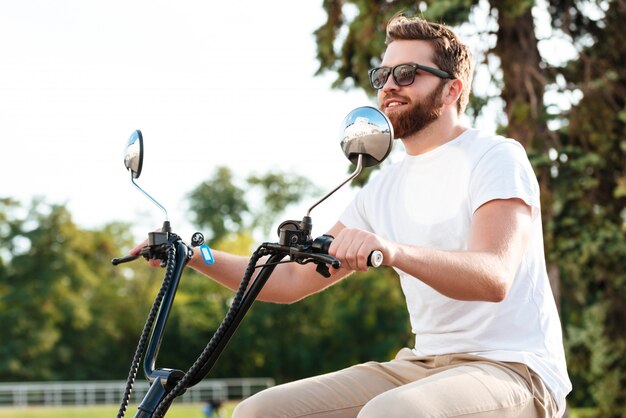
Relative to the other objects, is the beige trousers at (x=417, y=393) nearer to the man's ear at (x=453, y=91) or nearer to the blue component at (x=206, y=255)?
the blue component at (x=206, y=255)

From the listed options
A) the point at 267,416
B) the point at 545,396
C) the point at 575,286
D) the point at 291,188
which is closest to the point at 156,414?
the point at 267,416

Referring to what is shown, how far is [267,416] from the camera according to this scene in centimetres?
292

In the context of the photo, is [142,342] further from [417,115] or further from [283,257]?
[417,115]

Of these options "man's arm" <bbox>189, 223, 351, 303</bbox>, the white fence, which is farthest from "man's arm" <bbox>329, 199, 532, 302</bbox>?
the white fence

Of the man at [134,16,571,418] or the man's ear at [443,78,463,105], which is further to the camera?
the man's ear at [443,78,463,105]

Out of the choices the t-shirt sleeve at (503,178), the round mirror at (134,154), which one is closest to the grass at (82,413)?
the round mirror at (134,154)

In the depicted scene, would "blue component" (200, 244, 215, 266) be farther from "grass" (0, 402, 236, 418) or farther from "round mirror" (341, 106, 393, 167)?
"grass" (0, 402, 236, 418)

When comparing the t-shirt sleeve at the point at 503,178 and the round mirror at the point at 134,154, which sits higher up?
the round mirror at the point at 134,154

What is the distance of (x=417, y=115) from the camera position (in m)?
3.16

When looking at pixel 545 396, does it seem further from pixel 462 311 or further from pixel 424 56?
pixel 424 56

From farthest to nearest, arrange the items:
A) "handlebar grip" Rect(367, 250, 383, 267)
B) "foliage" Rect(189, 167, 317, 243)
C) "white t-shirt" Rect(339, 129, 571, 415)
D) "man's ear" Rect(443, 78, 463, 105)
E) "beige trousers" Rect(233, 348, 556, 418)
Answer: "foliage" Rect(189, 167, 317, 243), "man's ear" Rect(443, 78, 463, 105), "white t-shirt" Rect(339, 129, 571, 415), "beige trousers" Rect(233, 348, 556, 418), "handlebar grip" Rect(367, 250, 383, 267)

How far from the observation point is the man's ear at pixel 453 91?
3.20 m

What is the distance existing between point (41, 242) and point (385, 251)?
147ft

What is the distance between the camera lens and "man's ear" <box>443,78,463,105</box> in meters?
3.20
